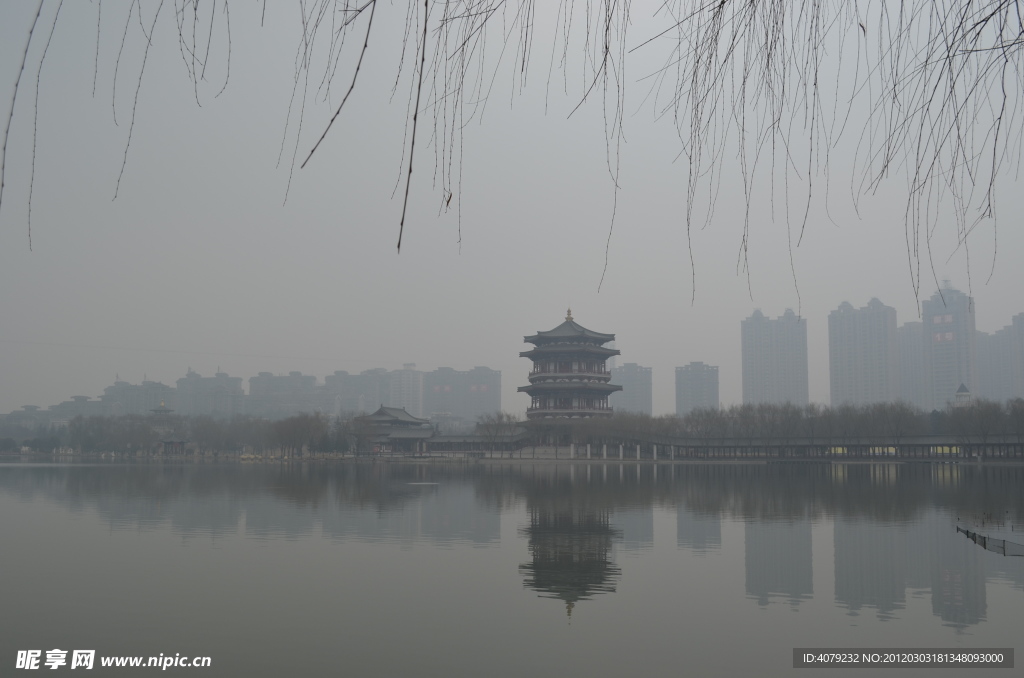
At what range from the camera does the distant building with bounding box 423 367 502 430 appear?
18238cm

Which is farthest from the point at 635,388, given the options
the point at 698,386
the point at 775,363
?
the point at 775,363

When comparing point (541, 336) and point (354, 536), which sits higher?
point (541, 336)

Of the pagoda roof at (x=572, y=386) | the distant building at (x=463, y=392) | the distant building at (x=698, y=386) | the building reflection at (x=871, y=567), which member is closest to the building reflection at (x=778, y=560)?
the building reflection at (x=871, y=567)

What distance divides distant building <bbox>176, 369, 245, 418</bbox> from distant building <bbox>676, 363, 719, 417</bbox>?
262 feet

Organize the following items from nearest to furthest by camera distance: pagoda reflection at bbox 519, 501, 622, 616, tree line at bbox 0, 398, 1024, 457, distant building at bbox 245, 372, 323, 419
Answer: pagoda reflection at bbox 519, 501, 622, 616
tree line at bbox 0, 398, 1024, 457
distant building at bbox 245, 372, 323, 419

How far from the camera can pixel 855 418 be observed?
59.8 metres

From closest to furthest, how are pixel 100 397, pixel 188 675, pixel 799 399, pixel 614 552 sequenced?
pixel 188 675, pixel 614 552, pixel 799 399, pixel 100 397

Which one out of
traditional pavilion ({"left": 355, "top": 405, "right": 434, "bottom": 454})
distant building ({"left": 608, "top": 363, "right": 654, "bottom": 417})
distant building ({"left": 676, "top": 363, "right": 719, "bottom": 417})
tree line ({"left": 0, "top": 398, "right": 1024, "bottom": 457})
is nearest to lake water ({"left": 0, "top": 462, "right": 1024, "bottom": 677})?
tree line ({"left": 0, "top": 398, "right": 1024, "bottom": 457})

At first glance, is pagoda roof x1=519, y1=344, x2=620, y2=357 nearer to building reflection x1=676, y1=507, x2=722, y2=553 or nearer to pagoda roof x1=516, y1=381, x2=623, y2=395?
pagoda roof x1=516, y1=381, x2=623, y2=395

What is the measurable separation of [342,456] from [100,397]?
357 ft

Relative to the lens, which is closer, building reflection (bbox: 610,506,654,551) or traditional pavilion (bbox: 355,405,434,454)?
building reflection (bbox: 610,506,654,551)

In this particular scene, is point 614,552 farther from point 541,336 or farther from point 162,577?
point 541,336

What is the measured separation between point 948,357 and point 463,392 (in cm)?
10478

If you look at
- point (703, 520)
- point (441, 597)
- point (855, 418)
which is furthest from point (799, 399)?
point (441, 597)
